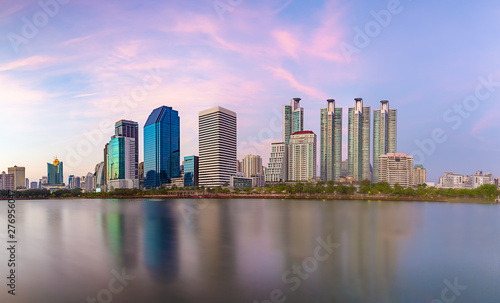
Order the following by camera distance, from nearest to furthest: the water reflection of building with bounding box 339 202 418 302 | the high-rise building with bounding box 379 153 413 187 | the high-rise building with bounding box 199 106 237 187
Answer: the water reflection of building with bounding box 339 202 418 302, the high-rise building with bounding box 379 153 413 187, the high-rise building with bounding box 199 106 237 187

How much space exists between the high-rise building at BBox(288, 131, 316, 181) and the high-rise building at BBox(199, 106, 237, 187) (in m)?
38.8

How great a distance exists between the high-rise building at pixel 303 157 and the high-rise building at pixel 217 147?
38.8m

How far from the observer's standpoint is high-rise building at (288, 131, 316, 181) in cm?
19362

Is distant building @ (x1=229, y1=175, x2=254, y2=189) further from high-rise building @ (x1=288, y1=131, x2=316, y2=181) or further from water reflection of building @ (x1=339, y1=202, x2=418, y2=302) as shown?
water reflection of building @ (x1=339, y1=202, x2=418, y2=302)

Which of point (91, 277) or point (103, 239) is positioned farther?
point (103, 239)

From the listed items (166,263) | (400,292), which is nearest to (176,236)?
(166,263)

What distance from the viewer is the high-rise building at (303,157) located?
193625 millimetres

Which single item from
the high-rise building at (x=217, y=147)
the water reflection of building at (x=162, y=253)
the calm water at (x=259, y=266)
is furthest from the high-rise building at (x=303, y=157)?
the water reflection of building at (x=162, y=253)

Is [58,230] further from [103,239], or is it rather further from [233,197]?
Answer: [233,197]

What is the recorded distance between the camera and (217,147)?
614 ft

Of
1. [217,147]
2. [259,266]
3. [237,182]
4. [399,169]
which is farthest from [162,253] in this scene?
[399,169]

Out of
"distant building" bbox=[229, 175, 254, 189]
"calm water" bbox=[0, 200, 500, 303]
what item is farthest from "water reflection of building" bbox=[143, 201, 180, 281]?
"distant building" bbox=[229, 175, 254, 189]

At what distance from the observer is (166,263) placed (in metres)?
21.7

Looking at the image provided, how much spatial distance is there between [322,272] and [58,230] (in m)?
36.0
